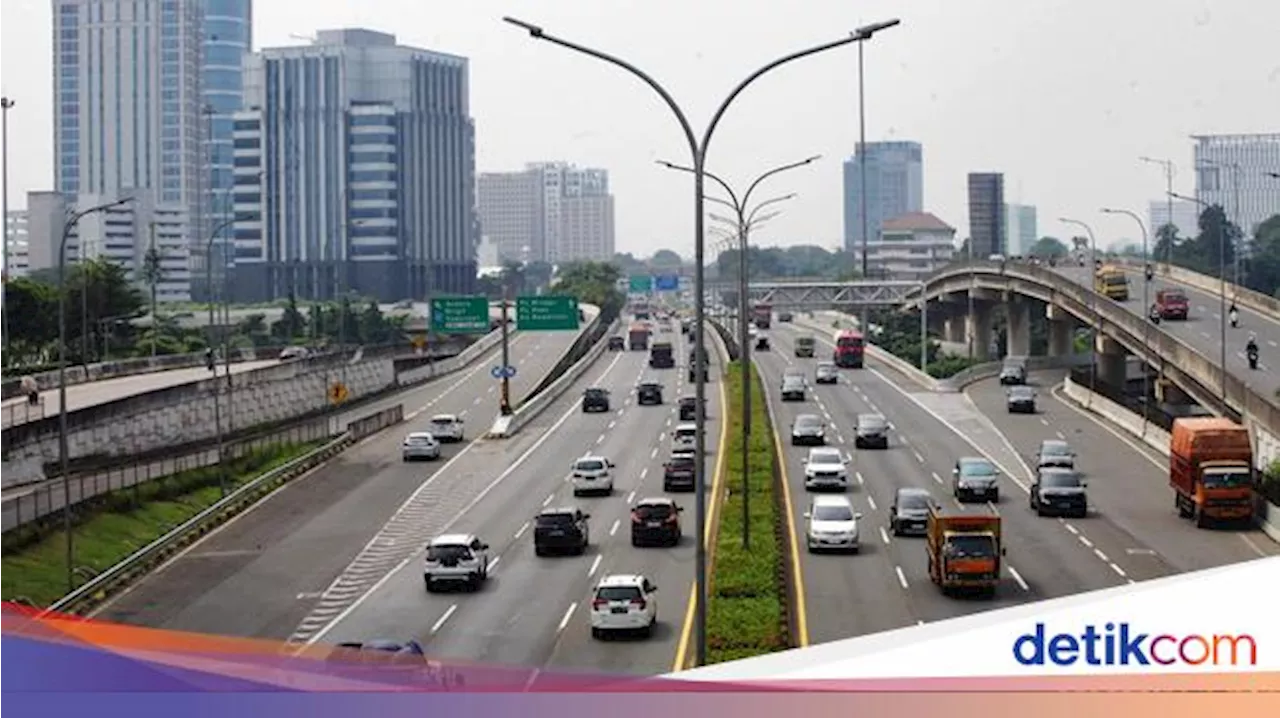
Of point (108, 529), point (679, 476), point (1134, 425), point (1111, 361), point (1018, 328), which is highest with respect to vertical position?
point (1018, 328)

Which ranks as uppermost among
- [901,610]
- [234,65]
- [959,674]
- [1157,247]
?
[234,65]

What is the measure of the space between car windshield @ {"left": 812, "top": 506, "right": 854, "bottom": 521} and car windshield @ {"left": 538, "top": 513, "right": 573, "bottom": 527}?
477 cm

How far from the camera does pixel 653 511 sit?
3478 cm

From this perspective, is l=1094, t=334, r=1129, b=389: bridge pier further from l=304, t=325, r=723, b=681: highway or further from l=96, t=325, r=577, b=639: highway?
l=96, t=325, r=577, b=639: highway

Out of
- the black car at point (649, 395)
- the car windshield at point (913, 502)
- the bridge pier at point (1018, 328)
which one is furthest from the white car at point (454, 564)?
the bridge pier at point (1018, 328)

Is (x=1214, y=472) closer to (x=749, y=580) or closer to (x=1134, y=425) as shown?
(x=749, y=580)

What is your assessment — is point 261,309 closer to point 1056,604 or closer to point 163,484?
point 163,484

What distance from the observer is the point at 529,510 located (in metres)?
40.4

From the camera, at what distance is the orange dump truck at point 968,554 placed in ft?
88.7

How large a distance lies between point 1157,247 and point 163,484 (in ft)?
315

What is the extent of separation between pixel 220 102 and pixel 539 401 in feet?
344

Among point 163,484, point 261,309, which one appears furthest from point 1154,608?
point 261,309

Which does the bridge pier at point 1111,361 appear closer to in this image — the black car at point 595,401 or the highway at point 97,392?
the black car at point 595,401

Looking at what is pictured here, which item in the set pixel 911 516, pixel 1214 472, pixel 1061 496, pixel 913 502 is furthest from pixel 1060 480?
pixel 1214 472
